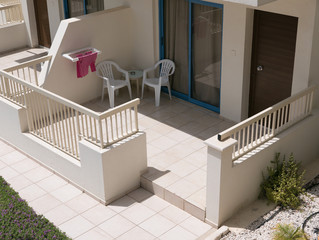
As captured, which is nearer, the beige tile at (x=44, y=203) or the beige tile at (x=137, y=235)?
the beige tile at (x=137, y=235)

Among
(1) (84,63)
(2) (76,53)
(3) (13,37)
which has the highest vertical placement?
(2) (76,53)

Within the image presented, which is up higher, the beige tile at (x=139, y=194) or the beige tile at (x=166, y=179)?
the beige tile at (x=166, y=179)

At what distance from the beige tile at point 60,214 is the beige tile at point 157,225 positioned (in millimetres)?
1267

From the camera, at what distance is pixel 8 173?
990cm

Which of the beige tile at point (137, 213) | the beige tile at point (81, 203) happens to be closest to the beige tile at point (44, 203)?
the beige tile at point (81, 203)

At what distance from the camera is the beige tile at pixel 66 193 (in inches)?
359

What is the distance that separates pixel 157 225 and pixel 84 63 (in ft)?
15.7

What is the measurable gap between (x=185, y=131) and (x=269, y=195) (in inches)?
108

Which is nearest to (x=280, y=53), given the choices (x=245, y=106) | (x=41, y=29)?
(x=245, y=106)

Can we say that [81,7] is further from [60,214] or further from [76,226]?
[76,226]

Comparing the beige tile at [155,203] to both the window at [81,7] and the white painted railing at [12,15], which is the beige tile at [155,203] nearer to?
the window at [81,7]

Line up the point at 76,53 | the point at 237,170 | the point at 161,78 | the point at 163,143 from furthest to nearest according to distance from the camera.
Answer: the point at 161,78
the point at 76,53
the point at 163,143
the point at 237,170

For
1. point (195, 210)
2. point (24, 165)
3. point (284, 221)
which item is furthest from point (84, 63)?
point (284, 221)

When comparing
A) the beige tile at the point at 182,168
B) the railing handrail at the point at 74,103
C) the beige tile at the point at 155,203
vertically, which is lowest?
the beige tile at the point at 155,203
